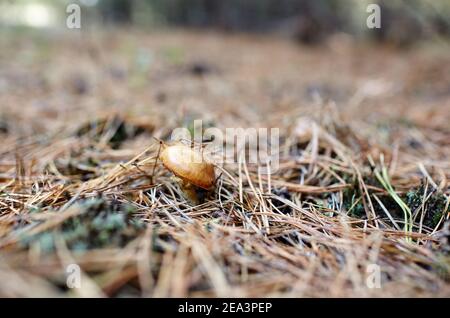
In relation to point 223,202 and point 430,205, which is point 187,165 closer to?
point 223,202

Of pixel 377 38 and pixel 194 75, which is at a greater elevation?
pixel 377 38

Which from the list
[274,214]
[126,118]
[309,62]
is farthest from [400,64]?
[274,214]

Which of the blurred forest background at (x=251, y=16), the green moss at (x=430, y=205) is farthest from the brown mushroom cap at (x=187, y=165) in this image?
the blurred forest background at (x=251, y=16)

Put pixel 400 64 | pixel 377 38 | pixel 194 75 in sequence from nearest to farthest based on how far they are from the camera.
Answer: pixel 194 75, pixel 400 64, pixel 377 38

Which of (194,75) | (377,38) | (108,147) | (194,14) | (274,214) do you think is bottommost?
(274,214)

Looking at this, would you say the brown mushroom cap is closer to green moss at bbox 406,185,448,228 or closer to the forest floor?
the forest floor

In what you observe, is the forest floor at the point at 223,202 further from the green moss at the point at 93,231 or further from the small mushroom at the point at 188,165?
the small mushroom at the point at 188,165
